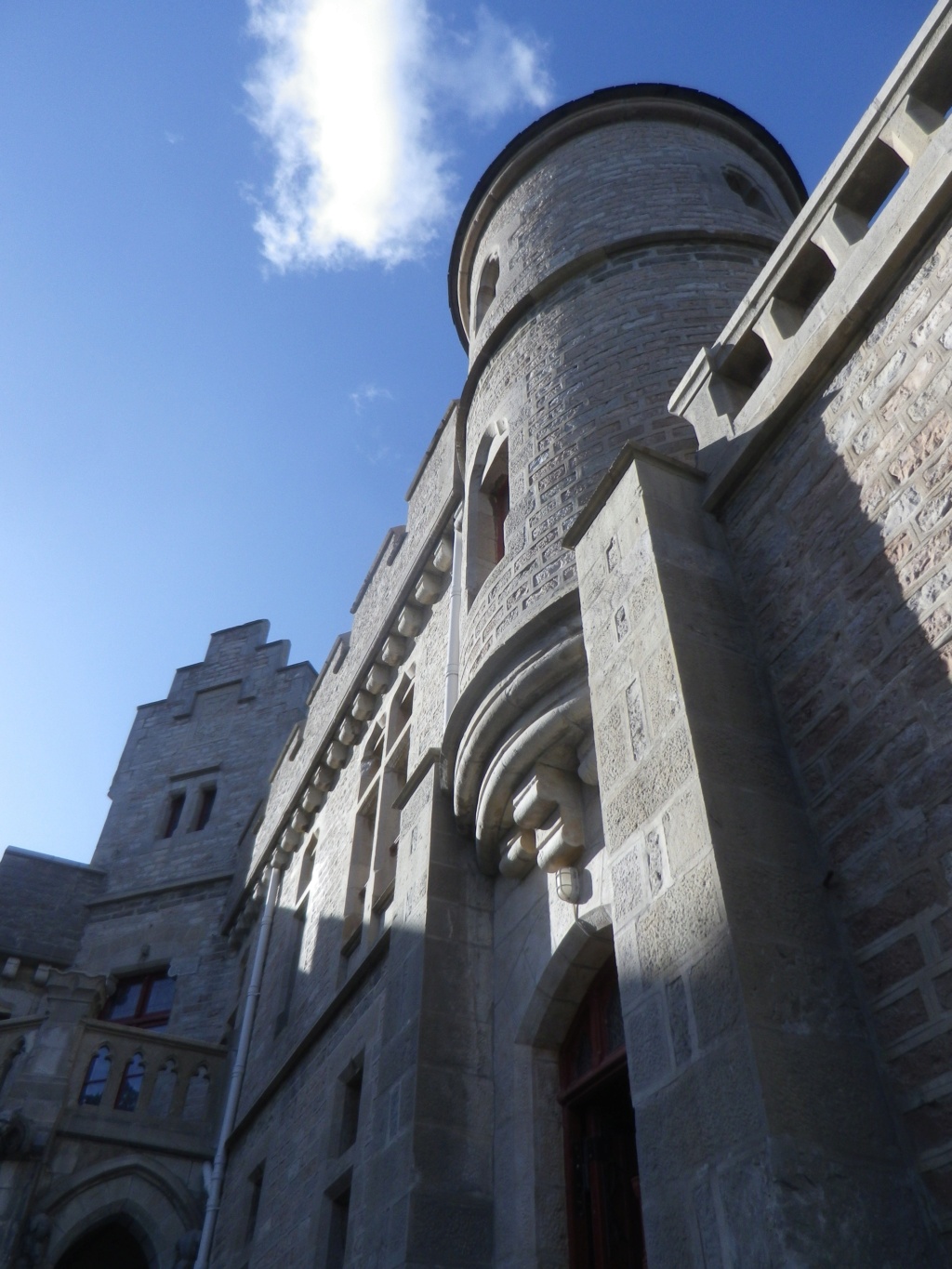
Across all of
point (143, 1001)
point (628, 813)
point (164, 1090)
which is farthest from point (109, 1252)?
point (628, 813)

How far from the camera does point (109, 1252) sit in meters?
10.5

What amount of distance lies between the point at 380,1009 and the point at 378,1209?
1.77 metres

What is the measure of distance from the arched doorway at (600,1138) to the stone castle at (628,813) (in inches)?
0.7

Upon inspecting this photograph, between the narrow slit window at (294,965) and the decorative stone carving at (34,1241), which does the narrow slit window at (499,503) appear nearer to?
the narrow slit window at (294,965)

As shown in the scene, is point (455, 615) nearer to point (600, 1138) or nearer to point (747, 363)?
point (747, 363)

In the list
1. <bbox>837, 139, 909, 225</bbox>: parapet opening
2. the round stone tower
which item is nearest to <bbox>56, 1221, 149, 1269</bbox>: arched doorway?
the round stone tower

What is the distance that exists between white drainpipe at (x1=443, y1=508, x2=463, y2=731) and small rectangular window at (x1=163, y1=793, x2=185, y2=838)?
1028 cm

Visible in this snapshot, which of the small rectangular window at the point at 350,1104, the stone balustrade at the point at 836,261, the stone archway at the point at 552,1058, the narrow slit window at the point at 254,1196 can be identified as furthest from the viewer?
the narrow slit window at the point at 254,1196

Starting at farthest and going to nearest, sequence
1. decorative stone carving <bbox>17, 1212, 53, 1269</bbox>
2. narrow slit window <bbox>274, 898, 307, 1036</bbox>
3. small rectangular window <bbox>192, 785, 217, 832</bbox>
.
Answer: small rectangular window <bbox>192, 785, 217, 832</bbox>
narrow slit window <bbox>274, 898, 307, 1036</bbox>
decorative stone carving <bbox>17, 1212, 53, 1269</bbox>

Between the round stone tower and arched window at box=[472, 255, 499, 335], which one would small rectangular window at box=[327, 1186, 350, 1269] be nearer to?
the round stone tower

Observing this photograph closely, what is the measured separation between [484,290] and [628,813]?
27.2ft

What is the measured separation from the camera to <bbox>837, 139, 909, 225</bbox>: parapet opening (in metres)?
4.43

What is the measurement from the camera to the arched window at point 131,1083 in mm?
10617

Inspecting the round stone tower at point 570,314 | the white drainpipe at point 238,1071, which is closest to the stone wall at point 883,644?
the round stone tower at point 570,314
